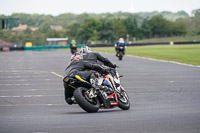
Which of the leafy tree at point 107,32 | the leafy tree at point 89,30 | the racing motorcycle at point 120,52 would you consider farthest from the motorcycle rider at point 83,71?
the leafy tree at point 89,30

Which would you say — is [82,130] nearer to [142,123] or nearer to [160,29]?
[142,123]

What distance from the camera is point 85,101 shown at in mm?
10727

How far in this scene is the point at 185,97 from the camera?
48.0 ft

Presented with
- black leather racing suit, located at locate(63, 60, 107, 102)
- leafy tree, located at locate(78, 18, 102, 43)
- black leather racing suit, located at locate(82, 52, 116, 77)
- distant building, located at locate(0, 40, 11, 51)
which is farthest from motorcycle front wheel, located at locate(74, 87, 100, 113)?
leafy tree, located at locate(78, 18, 102, 43)

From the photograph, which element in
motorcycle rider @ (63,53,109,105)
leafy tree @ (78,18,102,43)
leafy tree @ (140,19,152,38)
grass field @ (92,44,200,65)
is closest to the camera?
motorcycle rider @ (63,53,109,105)

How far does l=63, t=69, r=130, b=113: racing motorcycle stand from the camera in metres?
10.8

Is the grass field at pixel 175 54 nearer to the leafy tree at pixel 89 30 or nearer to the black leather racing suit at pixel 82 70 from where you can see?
the black leather racing suit at pixel 82 70

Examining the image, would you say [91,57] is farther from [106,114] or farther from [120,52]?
[120,52]

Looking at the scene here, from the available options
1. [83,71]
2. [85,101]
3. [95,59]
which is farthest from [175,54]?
[85,101]

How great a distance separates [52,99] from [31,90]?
11.1 ft

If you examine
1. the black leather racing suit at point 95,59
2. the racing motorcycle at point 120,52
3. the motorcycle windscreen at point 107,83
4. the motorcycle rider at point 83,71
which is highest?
the black leather racing suit at point 95,59

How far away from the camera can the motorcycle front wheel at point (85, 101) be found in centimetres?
1068

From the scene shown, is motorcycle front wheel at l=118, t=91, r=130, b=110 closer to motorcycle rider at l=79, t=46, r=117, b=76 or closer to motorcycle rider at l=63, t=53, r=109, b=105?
motorcycle rider at l=79, t=46, r=117, b=76

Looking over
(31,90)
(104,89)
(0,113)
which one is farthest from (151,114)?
(31,90)
